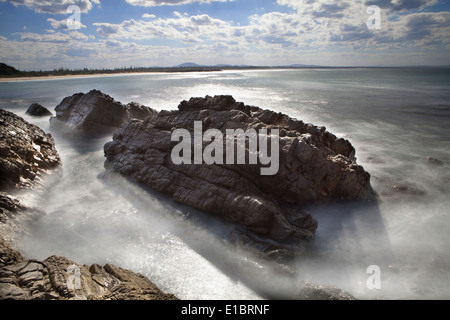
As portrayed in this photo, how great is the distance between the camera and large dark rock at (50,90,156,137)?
19547 millimetres

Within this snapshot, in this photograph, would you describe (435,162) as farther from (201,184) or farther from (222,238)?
(222,238)

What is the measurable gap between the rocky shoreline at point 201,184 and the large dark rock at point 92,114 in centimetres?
616

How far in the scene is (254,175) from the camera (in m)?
9.84

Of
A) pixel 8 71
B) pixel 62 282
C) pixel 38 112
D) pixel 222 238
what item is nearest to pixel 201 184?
pixel 222 238

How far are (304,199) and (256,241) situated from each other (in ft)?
10.3

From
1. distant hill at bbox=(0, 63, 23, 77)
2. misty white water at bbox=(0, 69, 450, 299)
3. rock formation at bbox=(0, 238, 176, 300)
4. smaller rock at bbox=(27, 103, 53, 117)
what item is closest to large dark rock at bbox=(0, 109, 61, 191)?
misty white water at bbox=(0, 69, 450, 299)

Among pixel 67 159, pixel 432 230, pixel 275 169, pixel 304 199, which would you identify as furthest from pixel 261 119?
pixel 67 159

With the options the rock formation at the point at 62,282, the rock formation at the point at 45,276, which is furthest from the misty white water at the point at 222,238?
the rock formation at the point at 62,282

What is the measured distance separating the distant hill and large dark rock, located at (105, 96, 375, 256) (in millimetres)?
99282

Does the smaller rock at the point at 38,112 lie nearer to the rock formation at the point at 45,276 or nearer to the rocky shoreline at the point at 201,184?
the rocky shoreline at the point at 201,184

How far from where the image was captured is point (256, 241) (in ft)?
26.2

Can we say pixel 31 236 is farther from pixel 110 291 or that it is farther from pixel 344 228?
pixel 344 228
